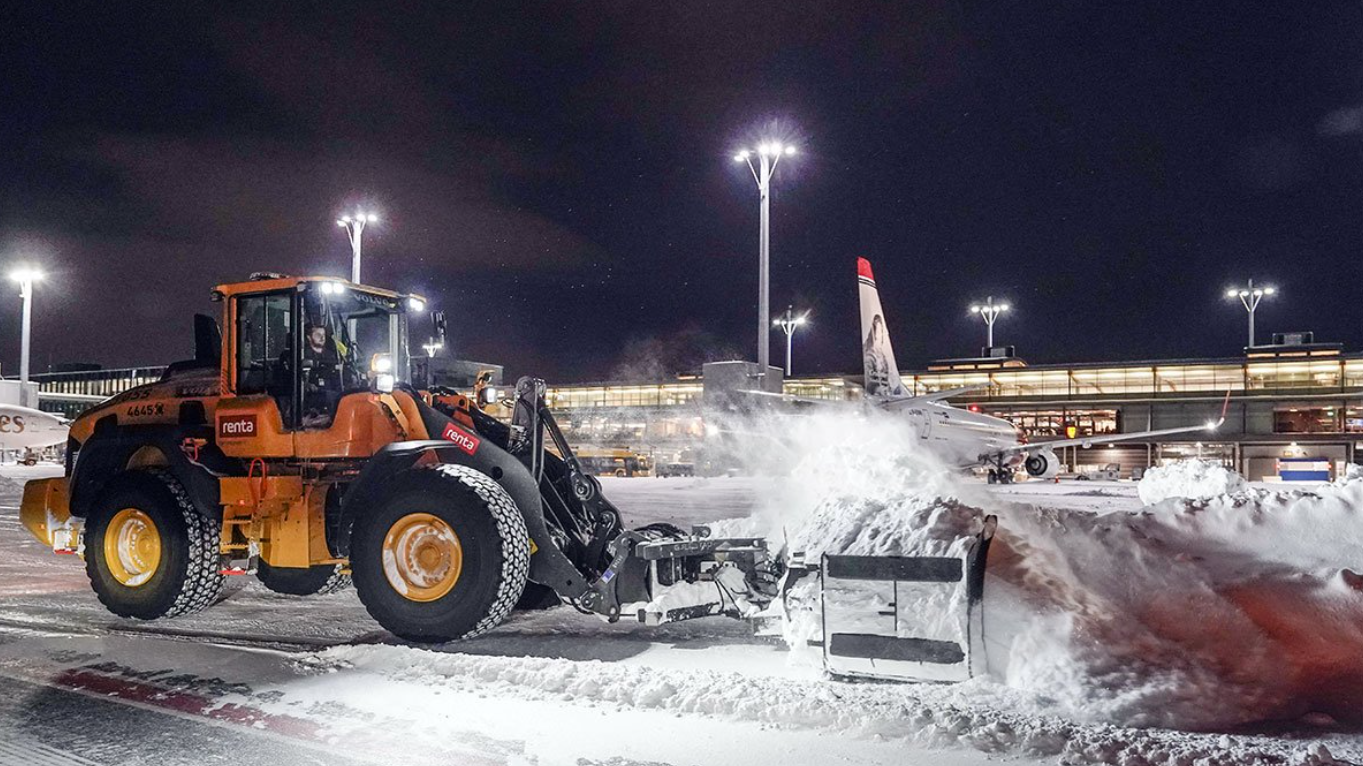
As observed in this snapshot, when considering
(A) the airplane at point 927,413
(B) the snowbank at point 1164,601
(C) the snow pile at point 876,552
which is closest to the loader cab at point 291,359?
(C) the snow pile at point 876,552

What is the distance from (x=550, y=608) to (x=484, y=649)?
63.1 inches

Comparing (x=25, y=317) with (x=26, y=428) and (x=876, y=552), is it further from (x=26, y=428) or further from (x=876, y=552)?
(x=876, y=552)

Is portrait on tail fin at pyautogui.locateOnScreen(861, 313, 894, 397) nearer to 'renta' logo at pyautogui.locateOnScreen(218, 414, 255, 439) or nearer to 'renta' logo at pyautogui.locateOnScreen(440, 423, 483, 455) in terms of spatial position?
'renta' logo at pyautogui.locateOnScreen(440, 423, 483, 455)

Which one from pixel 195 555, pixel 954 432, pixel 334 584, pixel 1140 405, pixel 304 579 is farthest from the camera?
pixel 1140 405

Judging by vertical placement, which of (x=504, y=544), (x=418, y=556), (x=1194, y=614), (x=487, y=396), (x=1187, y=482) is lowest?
(x=1187, y=482)

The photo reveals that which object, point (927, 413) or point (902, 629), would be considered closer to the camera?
point (902, 629)

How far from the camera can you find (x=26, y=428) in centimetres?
3559

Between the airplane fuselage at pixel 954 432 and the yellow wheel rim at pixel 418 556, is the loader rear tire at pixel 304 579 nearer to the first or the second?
the yellow wheel rim at pixel 418 556

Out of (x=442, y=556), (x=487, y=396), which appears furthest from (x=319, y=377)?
(x=442, y=556)

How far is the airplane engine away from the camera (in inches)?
1497

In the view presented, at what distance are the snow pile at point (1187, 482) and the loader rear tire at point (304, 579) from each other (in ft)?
50.8

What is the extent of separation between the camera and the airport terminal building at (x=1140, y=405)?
6506 centimetres

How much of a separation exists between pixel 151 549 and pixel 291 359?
7.47ft

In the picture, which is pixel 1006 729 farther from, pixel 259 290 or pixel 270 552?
pixel 259 290
